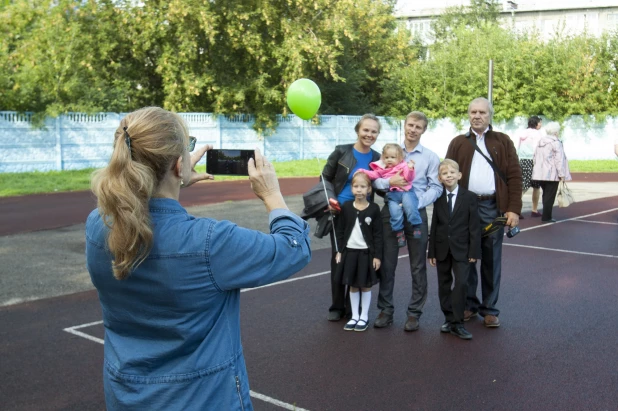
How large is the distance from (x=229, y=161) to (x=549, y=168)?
12058 millimetres

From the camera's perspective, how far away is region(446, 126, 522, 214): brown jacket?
652cm

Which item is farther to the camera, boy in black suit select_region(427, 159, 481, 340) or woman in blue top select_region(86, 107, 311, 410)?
boy in black suit select_region(427, 159, 481, 340)

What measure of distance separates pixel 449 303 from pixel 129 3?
77.8 feet

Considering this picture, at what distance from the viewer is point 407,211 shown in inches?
250

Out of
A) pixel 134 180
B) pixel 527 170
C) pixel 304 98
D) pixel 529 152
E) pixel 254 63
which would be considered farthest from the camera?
pixel 254 63

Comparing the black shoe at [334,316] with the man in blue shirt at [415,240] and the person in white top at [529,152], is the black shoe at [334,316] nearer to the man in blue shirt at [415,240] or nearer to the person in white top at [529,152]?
the man in blue shirt at [415,240]

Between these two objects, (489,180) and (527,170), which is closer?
(489,180)

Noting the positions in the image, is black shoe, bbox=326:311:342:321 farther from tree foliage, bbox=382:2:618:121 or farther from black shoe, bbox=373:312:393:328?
tree foliage, bbox=382:2:618:121

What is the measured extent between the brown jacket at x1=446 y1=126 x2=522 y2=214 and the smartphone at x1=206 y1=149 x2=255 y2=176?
4.30 meters

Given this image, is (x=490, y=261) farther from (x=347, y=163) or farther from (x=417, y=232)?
(x=347, y=163)

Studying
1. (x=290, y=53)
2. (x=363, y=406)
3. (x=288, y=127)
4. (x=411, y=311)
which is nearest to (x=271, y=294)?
(x=411, y=311)

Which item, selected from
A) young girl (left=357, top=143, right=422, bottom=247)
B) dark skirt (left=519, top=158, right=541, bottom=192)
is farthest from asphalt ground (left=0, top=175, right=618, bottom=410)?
dark skirt (left=519, top=158, right=541, bottom=192)

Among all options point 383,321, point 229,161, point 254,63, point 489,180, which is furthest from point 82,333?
point 254,63

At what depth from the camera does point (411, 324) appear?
254 inches
